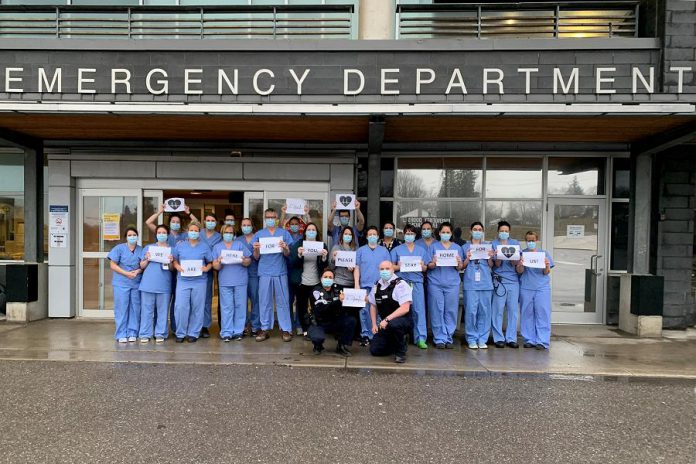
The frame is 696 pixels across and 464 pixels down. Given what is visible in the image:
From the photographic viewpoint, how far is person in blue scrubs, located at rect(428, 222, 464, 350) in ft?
22.0

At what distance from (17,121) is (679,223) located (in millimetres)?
11627

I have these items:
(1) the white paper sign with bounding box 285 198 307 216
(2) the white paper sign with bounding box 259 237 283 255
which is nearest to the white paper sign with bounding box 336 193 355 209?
(1) the white paper sign with bounding box 285 198 307 216

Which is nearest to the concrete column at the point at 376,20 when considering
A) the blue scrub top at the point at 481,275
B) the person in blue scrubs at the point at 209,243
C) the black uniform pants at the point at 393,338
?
the person in blue scrubs at the point at 209,243

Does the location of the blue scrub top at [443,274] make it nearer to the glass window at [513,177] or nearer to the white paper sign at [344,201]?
the white paper sign at [344,201]

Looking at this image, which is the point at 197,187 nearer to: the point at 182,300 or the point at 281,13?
the point at 182,300

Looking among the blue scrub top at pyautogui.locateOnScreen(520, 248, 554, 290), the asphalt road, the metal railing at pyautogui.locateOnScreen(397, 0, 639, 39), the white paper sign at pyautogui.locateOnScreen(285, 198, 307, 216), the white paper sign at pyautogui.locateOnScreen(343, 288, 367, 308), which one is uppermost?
the metal railing at pyautogui.locateOnScreen(397, 0, 639, 39)

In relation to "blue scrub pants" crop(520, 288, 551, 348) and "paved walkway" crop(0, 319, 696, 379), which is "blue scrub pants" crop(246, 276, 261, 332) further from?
"blue scrub pants" crop(520, 288, 551, 348)

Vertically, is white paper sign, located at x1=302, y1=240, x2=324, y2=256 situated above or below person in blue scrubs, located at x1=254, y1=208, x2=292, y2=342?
above

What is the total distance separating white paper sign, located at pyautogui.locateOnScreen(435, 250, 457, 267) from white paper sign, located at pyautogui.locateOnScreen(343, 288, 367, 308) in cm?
128

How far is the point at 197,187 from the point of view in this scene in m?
8.59

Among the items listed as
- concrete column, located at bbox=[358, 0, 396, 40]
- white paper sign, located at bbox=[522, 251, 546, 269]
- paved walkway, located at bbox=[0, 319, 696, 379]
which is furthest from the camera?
concrete column, located at bbox=[358, 0, 396, 40]

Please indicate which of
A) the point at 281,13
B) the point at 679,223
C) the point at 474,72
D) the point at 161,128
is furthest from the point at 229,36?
the point at 679,223

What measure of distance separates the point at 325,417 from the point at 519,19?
710cm

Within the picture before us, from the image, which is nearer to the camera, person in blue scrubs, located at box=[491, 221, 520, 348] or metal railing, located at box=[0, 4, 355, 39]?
person in blue scrubs, located at box=[491, 221, 520, 348]
